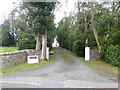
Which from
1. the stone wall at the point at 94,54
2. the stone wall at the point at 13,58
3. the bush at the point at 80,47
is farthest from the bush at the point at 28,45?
the stone wall at the point at 94,54

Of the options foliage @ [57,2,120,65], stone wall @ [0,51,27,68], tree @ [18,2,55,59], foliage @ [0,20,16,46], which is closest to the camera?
stone wall @ [0,51,27,68]

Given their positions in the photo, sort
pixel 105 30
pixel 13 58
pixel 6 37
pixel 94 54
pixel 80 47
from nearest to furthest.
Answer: pixel 13 58, pixel 105 30, pixel 94 54, pixel 80 47, pixel 6 37

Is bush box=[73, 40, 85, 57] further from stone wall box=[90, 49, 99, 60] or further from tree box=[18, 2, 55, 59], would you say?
tree box=[18, 2, 55, 59]

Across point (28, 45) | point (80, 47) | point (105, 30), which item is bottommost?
point (80, 47)

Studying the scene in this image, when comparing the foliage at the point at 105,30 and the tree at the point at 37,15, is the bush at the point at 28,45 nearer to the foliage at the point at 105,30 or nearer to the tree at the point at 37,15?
the tree at the point at 37,15

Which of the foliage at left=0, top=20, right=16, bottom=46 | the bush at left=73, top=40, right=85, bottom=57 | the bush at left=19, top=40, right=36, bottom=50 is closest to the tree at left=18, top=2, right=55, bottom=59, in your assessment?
the bush at left=19, top=40, right=36, bottom=50

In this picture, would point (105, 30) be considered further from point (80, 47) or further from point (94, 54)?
point (80, 47)

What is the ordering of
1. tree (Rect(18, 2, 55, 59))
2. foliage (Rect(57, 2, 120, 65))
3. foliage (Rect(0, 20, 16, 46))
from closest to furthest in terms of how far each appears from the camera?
foliage (Rect(57, 2, 120, 65)) → tree (Rect(18, 2, 55, 59)) → foliage (Rect(0, 20, 16, 46))

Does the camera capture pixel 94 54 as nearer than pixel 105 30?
No

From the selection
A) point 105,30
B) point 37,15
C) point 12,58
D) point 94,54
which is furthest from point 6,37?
point 105,30

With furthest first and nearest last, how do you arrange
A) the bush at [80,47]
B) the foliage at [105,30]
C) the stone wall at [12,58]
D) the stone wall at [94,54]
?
1. the bush at [80,47]
2. the stone wall at [94,54]
3. the foliage at [105,30]
4. the stone wall at [12,58]

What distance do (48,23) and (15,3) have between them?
4.52 metres

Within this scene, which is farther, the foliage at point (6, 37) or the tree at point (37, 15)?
the foliage at point (6, 37)

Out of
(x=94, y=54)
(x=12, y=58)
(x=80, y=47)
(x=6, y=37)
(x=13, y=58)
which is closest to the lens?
(x=12, y=58)
